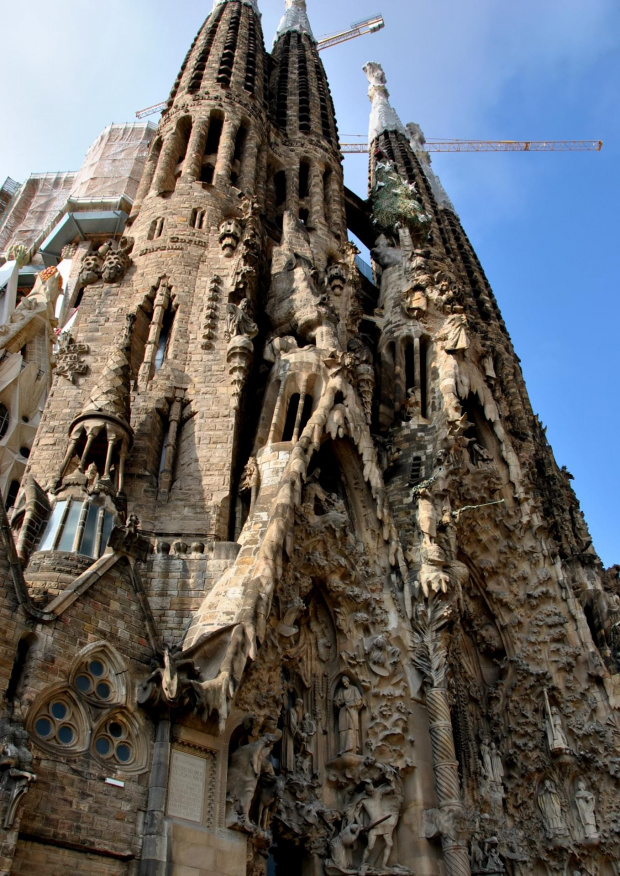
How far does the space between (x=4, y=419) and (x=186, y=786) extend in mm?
15300

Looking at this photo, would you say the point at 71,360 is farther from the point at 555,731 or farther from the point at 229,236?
the point at 555,731

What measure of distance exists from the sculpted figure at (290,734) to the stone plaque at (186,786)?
2.64 m

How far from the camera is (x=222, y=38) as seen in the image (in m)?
28.6

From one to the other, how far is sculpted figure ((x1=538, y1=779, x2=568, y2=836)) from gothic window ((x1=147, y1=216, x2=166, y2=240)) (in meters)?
14.4

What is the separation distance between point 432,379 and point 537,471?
656cm

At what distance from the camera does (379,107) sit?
150 feet

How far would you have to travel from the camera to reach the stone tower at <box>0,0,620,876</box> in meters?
9.02

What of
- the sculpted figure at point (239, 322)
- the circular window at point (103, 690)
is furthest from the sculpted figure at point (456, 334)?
the circular window at point (103, 690)

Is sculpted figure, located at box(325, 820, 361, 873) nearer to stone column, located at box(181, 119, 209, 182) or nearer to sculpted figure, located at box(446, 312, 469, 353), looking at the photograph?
sculpted figure, located at box(446, 312, 469, 353)

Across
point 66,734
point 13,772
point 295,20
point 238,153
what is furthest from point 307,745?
point 295,20

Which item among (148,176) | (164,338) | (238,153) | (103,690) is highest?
(238,153)

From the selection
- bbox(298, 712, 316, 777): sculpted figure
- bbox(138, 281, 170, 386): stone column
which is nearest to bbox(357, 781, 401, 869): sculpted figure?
bbox(298, 712, 316, 777): sculpted figure

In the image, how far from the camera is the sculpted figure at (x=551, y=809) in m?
15.6

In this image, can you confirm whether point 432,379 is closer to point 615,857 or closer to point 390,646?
point 390,646
